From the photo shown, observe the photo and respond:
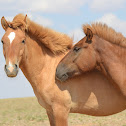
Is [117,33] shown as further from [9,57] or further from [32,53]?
[9,57]

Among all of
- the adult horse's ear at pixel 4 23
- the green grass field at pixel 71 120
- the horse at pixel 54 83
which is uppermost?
the adult horse's ear at pixel 4 23

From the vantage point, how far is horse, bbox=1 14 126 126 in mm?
5340

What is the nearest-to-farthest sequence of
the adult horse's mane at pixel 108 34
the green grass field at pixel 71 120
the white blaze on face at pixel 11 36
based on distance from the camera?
the white blaze on face at pixel 11 36 < the adult horse's mane at pixel 108 34 < the green grass field at pixel 71 120

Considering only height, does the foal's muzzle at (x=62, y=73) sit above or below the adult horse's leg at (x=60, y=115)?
above

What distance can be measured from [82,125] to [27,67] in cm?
651

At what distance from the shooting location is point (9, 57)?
4.88 meters

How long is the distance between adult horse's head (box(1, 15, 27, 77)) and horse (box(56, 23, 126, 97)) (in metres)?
0.99

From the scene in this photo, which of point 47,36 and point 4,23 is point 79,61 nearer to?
point 47,36

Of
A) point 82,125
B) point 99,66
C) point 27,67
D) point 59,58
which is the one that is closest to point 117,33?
point 99,66

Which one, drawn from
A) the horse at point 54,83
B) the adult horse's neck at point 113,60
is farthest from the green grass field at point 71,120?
the adult horse's neck at point 113,60

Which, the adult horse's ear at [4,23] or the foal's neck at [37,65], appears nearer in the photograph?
the adult horse's ear at [4,23]

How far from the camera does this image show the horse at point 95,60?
5285mm

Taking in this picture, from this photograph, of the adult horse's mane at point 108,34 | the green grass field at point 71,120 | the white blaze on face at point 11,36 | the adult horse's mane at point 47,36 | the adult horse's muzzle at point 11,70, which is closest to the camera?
the adult horse's muzzle at point 11,70

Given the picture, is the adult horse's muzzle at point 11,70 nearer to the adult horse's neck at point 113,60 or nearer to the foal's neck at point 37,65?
the foal's neck at point 37,65
